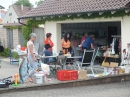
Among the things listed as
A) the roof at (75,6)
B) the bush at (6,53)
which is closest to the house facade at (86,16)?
the roof at (75,6)

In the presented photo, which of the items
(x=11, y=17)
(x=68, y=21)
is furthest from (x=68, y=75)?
(x=11, y=17)

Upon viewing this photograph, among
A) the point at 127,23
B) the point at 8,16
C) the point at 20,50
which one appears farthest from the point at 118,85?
the point at 8,16

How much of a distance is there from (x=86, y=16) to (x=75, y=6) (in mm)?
1227

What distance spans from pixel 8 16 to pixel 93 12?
1159 inches

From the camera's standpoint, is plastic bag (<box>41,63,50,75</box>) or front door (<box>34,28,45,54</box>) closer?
plastic bag (<box>41,63,50,75</box>)

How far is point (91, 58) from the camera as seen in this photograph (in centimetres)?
1214

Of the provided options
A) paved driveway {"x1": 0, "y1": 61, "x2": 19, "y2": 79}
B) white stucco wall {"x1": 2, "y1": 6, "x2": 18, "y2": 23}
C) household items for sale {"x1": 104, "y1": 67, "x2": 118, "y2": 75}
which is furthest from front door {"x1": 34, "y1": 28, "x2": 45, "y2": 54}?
white stucco wall {"x1": 2, "y1": 6, "x2": 18, "y2": 23}

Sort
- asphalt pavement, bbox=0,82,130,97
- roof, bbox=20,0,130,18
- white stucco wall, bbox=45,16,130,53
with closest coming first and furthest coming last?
1. asphalt pavement, bbox=0,82,130,97
2. white stucco wall, bbox=45,16,130,53
3. roof, bbox=20,0,130,18

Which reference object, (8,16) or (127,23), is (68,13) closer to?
(127,23)

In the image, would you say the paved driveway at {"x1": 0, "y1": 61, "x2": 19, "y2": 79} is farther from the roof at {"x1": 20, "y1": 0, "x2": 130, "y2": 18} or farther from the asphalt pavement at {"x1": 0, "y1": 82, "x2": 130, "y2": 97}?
the asphalt pavement at {"x1": 0, "y1": 82, "x2": 130, "y2": 97}

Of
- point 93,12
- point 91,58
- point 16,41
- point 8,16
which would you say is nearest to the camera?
point 91,58

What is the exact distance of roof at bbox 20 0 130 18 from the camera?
41.0 ft

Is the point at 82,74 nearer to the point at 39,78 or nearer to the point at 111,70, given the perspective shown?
the point at 111,70

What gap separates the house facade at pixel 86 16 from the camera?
1234 cm
